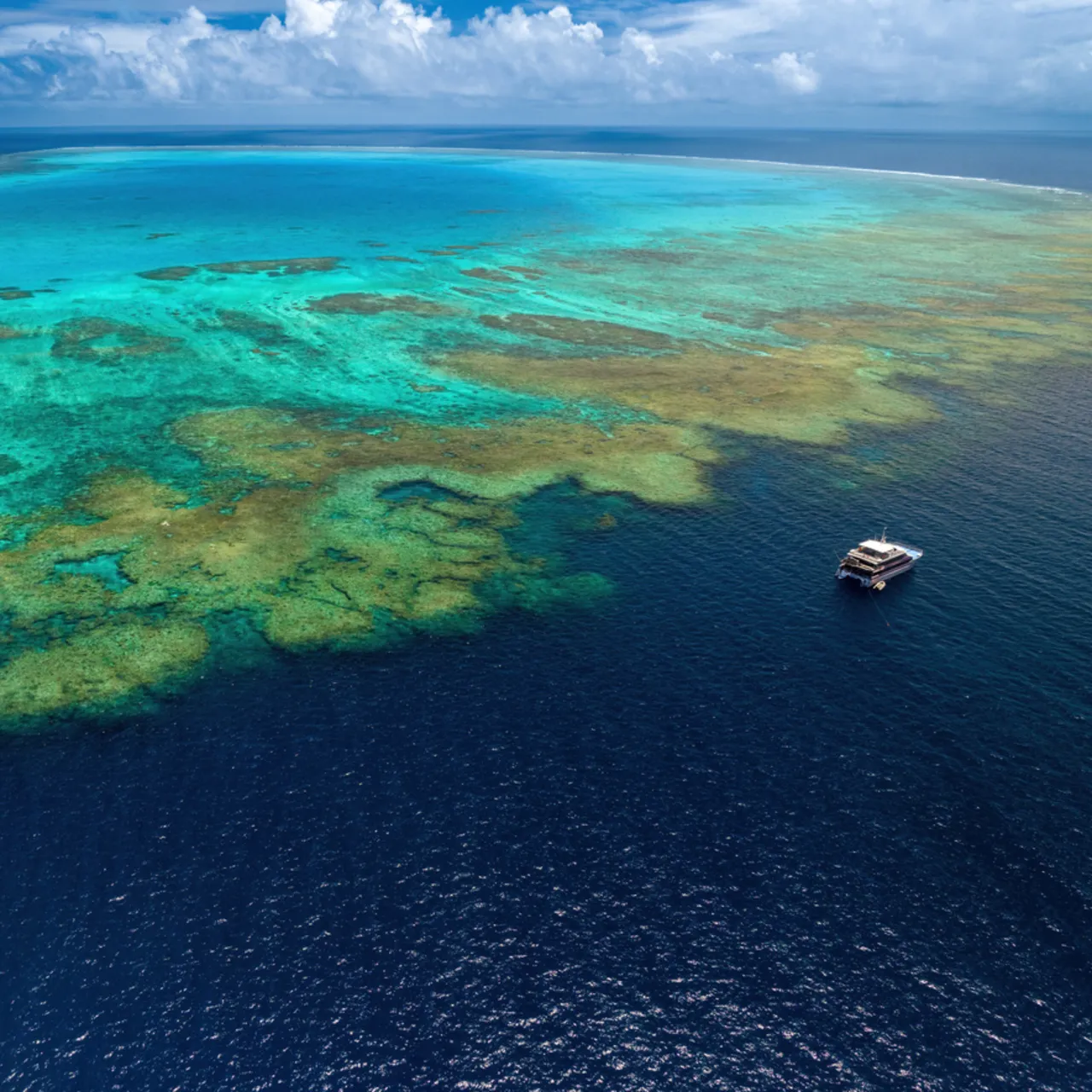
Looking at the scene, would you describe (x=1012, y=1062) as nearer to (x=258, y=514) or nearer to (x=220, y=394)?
(x=258, y=514)

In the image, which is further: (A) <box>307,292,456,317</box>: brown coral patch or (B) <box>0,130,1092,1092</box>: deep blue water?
(A) <box>307,292,456,317</box>: brown coral patch

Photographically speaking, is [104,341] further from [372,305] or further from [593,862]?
[593,862]

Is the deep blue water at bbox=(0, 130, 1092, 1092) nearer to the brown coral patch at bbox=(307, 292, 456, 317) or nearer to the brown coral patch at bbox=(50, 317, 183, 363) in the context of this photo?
the brown coral patch at bbox=(50, 317, 183, 363)

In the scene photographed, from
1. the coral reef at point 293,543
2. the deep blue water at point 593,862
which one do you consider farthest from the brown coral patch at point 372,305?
the deep blue water at point 593,862

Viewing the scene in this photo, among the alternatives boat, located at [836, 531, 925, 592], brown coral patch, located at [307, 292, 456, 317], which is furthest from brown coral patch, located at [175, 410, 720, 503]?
brown coral patch, located at [307, 292, 456, 317]

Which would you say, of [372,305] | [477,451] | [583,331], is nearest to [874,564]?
[477,451]

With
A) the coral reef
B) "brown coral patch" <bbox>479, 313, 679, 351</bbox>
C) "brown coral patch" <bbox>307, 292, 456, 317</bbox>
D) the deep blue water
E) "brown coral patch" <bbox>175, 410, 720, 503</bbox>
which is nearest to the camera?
the deep blue water

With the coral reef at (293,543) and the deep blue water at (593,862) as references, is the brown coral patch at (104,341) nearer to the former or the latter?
the coral reef at (293,543)
